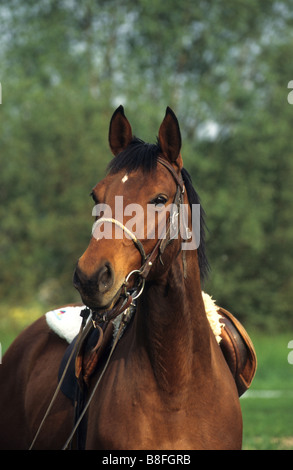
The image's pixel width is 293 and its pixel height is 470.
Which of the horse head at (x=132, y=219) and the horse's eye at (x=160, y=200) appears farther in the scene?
the horse's eye at (x=160, y=200)

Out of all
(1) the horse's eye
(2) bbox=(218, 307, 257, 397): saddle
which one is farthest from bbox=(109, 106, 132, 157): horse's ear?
(2) bbox=(218, 307, 257, 397): saddle

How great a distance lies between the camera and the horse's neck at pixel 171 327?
3.45 meters

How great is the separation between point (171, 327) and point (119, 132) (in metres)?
1.12

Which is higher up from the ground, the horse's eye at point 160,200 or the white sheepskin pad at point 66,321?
the horse's eye at point 160,200

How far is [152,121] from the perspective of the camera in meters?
23.5

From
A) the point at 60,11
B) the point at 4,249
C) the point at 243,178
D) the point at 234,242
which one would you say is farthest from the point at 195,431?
the point at 60,11

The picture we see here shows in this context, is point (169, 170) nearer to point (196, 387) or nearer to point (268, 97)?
point (196, 387)

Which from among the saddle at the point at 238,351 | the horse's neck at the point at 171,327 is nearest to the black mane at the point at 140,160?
the horse's neck at the point at 171,327

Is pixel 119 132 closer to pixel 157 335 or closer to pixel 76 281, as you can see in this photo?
pixel 76 281

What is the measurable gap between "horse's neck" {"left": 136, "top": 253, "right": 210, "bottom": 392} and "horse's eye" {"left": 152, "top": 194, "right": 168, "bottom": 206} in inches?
13.5

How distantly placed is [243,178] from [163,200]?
76.2ft

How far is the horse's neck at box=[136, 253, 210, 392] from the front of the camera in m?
3.45

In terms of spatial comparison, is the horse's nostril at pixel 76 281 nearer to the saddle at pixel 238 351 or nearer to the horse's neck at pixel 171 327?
the horse's neck at pixel 171 327

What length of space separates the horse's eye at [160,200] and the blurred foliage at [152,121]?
50.0ft
